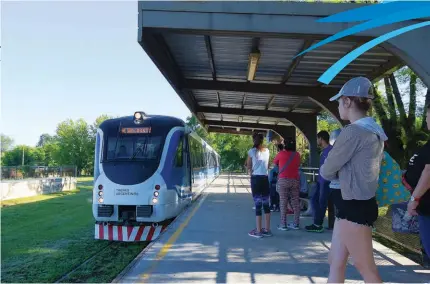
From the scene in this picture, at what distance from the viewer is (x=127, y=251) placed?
898 cm

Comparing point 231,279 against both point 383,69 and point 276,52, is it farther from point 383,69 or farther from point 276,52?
point 383,69

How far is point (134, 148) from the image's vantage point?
32.0 feet

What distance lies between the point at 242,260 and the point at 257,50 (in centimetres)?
544

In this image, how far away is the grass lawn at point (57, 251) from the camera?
709cm

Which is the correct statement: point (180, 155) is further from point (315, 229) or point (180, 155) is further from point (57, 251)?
point (315, 229)

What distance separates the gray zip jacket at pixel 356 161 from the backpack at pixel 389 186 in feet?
2.85

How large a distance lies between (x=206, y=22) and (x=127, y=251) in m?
5.21

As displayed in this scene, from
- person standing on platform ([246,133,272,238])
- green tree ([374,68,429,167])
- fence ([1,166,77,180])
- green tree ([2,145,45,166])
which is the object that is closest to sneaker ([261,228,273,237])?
person standing on platform ([246,133,272,238])

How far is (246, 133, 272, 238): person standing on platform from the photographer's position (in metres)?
Answer: 7.24

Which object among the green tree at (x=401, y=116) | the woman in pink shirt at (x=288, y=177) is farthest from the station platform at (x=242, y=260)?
the green tree at (x=401, y=116)

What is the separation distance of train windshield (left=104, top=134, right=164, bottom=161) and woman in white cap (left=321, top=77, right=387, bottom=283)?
686 cm

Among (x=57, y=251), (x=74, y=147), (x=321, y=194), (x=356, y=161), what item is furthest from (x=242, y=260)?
(x=74, y=147)

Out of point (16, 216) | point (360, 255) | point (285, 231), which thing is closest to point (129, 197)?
point (285, 231)

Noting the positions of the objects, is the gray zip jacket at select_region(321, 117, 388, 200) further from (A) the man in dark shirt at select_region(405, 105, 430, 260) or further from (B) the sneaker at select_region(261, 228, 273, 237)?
(B) the sneaker at select_region(261, 228, 273, 237)
